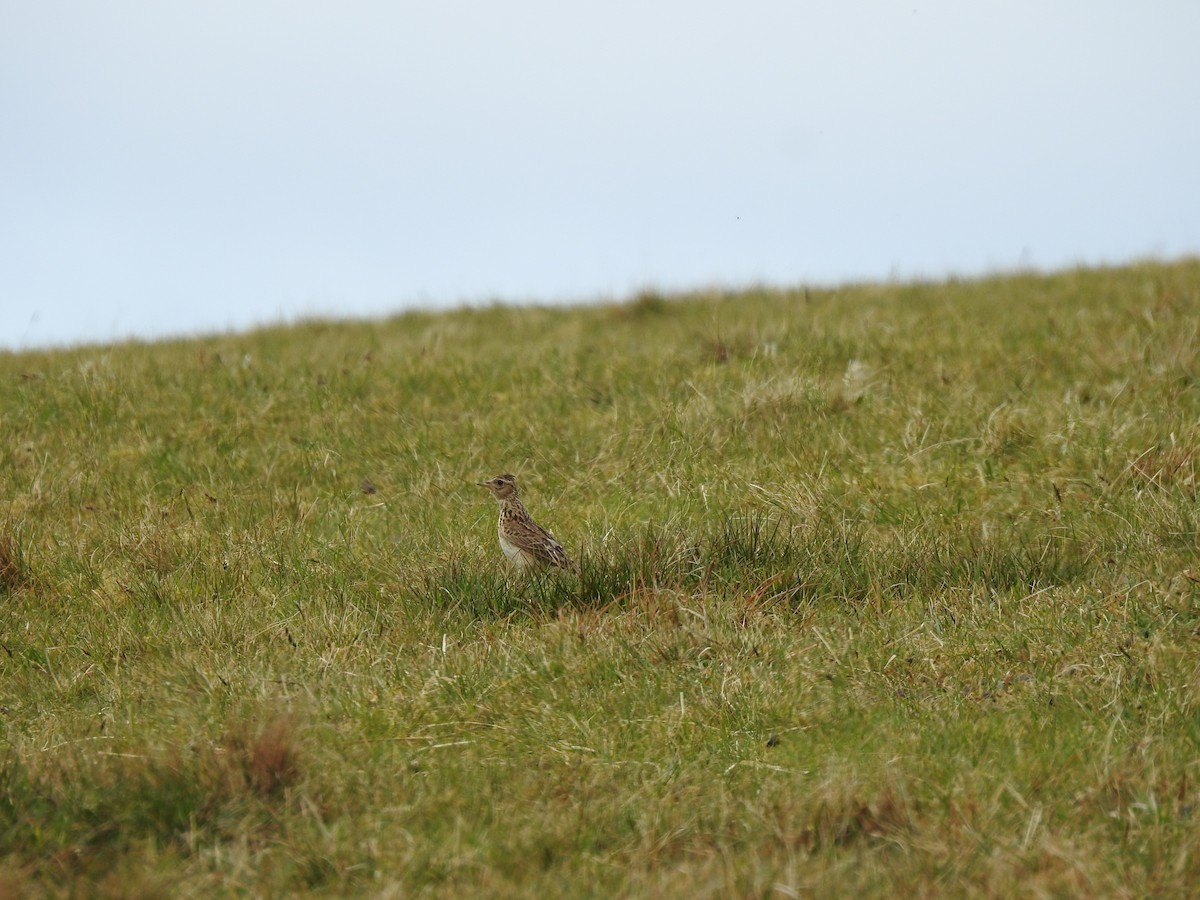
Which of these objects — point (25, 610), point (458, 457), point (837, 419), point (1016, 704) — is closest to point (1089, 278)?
point (837, 419)

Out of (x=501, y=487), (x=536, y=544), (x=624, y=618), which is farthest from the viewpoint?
(x=501, y=487)

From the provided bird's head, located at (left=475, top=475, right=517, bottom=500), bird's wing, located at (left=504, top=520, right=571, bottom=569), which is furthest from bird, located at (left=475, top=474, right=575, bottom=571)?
bird's head, located at (left=475, top=475, right=517, bottom=500)

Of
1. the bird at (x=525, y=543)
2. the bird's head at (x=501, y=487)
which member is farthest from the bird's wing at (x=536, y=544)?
the bird's head at (x=501, y=487)

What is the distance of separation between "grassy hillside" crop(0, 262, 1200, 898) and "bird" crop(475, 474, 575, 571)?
126 millimetres

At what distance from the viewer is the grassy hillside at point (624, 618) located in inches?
150

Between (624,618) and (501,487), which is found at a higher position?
(501,487)

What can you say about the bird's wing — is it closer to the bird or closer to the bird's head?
the bird

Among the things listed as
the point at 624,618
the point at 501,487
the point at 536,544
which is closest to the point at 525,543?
the point at 536,544

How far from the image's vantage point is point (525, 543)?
247 inches

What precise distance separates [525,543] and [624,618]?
851 millimetres

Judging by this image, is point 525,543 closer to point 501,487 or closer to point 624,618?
point 624,618

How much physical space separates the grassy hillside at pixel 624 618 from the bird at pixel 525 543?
0.13m

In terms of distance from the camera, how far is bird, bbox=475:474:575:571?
243 inches

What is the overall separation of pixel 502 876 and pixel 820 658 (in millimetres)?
1917
